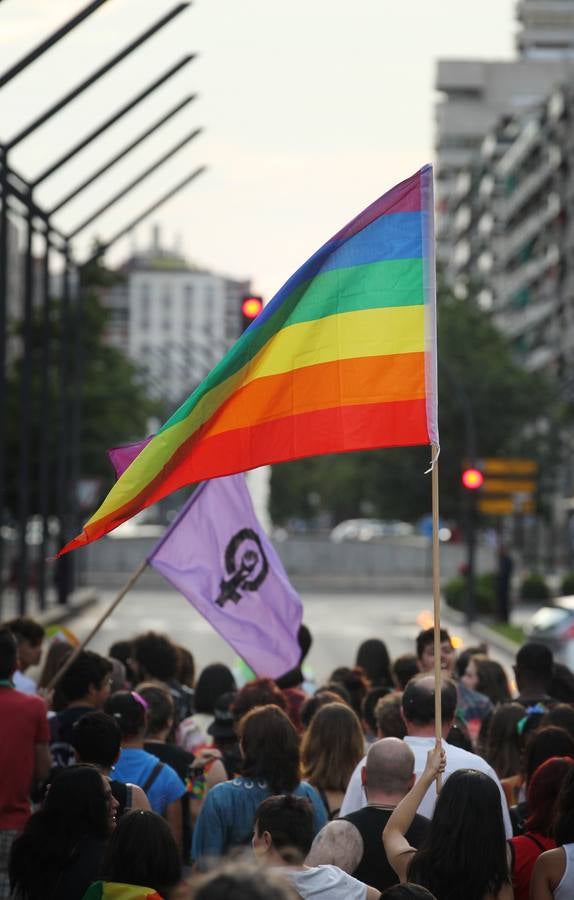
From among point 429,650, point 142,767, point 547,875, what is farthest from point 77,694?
point 547,875

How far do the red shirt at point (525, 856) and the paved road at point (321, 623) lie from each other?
19.3 metres

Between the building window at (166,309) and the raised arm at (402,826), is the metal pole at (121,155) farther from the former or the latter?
the building window at (166,309)

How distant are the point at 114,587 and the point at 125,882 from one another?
55047mm

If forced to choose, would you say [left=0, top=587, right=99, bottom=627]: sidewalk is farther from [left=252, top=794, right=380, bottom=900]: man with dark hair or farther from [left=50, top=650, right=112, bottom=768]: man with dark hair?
[left=252, top=794, right=380, bottom=900]: man with dark hair

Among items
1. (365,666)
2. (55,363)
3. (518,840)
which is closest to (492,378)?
(55,363)

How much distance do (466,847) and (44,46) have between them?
51.8ft

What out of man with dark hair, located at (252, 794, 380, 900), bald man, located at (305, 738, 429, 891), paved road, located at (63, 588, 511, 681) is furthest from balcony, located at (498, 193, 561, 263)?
man with dark hair, located at (252, 794, 380, 900)

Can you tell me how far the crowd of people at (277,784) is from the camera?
5.48 m

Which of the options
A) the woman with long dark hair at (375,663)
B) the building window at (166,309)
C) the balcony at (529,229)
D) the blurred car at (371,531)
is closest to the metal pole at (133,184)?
the woman with long dark hair at (375,663)

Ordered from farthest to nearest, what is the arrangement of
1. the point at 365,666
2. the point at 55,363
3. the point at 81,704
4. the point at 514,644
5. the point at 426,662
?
1. the point at 55,363
2. the point at 514,644
3. the point at 365,666
4. the point at 426,662
5. the point at 81,704

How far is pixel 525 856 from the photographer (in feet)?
20.6

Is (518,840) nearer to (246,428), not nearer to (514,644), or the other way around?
(246,428)

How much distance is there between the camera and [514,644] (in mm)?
32406

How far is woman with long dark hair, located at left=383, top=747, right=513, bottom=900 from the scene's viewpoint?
18.0 feet
